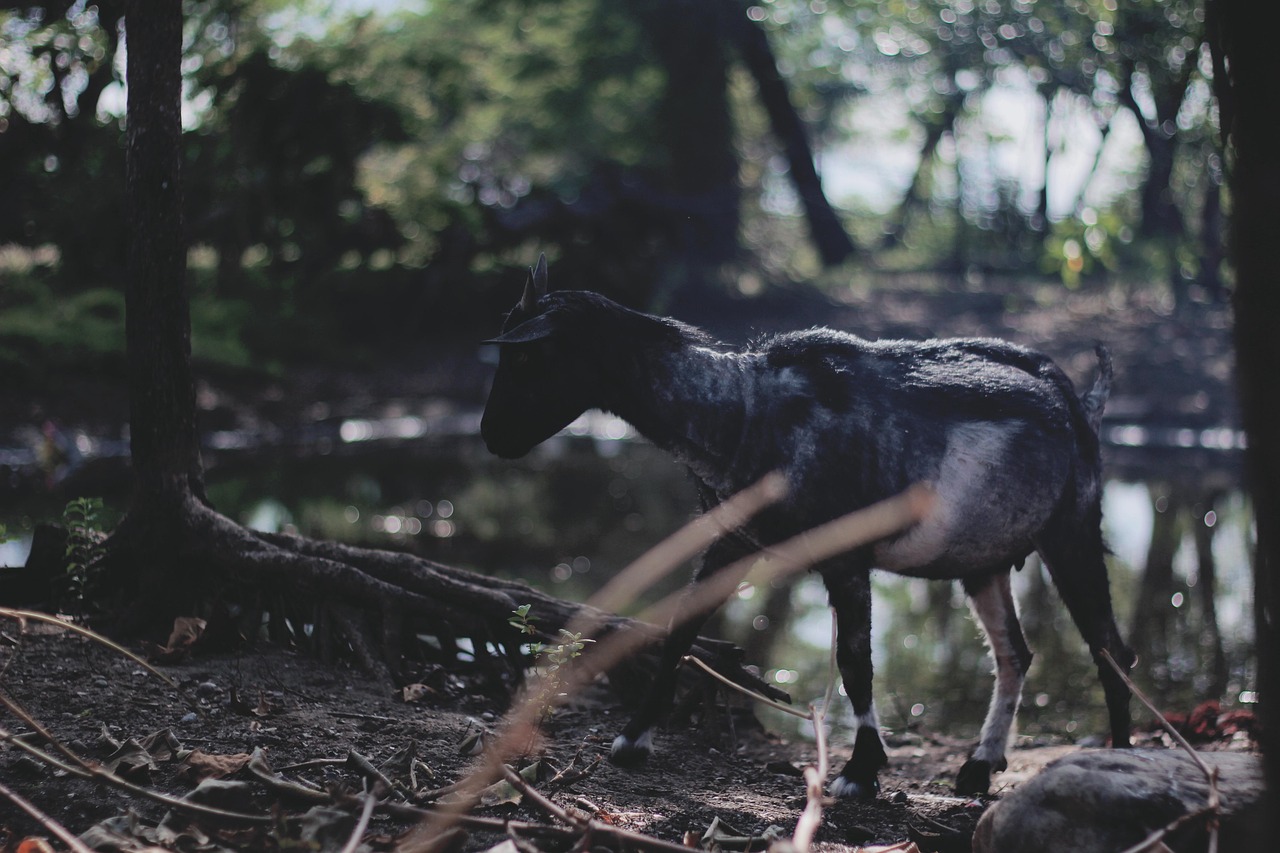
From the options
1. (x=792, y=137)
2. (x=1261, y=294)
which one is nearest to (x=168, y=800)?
(x=1261, y=294)

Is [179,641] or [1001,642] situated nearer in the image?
[179,641]

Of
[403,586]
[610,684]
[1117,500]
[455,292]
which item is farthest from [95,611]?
[455,292]

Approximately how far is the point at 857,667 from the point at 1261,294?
328cm

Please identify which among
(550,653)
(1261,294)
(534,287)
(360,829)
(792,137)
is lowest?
(360,829)

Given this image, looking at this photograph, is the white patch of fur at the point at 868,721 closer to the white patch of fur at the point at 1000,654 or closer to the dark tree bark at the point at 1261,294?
the white patch of fur at the point at 1000,654

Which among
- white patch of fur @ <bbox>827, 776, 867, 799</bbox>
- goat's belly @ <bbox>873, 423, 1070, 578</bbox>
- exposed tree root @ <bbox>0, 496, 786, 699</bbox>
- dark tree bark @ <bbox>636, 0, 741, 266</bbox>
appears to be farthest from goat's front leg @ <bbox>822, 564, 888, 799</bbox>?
dark tree bark @ <bbox>636, 0, 741, 266</bbox>

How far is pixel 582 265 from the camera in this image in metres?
23.8

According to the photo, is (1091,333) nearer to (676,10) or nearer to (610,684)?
(676,10)

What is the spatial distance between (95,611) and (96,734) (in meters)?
2.10

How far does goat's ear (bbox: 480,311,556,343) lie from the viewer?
5.61 metres

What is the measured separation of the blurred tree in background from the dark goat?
29.5ft

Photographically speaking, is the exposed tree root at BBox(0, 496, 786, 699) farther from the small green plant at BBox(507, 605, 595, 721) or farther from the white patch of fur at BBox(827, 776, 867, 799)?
the white patch of fur at BBox(827, 776, 867, 799)

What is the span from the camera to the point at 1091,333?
2417 centimetres

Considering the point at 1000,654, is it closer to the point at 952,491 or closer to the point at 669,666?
the point at 952,491
